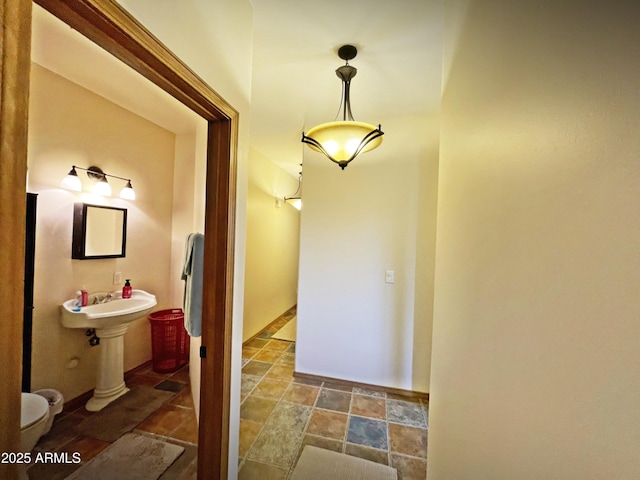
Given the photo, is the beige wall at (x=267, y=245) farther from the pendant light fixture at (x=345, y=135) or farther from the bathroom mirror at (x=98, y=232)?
the pendant light fixture at (x=345, y=135)

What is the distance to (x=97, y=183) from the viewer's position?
2162 millimetres

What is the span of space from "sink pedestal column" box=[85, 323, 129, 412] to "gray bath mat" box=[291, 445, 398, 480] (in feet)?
5.74

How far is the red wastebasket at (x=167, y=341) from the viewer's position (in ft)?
8.62

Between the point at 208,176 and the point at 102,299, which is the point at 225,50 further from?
the point at 102,299

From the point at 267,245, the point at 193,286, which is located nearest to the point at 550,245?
the point at 193,286

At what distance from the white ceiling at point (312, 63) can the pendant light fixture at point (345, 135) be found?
6cm

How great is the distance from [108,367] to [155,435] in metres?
0.77

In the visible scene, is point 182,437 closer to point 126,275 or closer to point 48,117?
point 126,275

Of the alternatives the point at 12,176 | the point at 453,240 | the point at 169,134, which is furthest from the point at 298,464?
the point at 169,134

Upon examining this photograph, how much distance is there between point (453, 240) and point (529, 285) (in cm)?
51

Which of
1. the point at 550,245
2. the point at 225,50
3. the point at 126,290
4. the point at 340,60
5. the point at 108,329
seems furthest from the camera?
the point at 126,290

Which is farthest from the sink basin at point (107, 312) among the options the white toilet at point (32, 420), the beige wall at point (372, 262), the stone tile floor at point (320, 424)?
the beige wall at point (372, 262)

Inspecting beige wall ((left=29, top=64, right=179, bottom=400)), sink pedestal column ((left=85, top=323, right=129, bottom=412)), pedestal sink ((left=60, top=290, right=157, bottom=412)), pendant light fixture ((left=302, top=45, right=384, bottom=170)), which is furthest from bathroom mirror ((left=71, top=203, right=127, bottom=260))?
pendant light fixture ((left=302, top=45, right=384, bottom=170))

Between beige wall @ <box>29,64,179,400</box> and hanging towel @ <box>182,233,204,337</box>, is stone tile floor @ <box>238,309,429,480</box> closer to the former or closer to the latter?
hanging towel @ <box>182,233,204,337</box>
